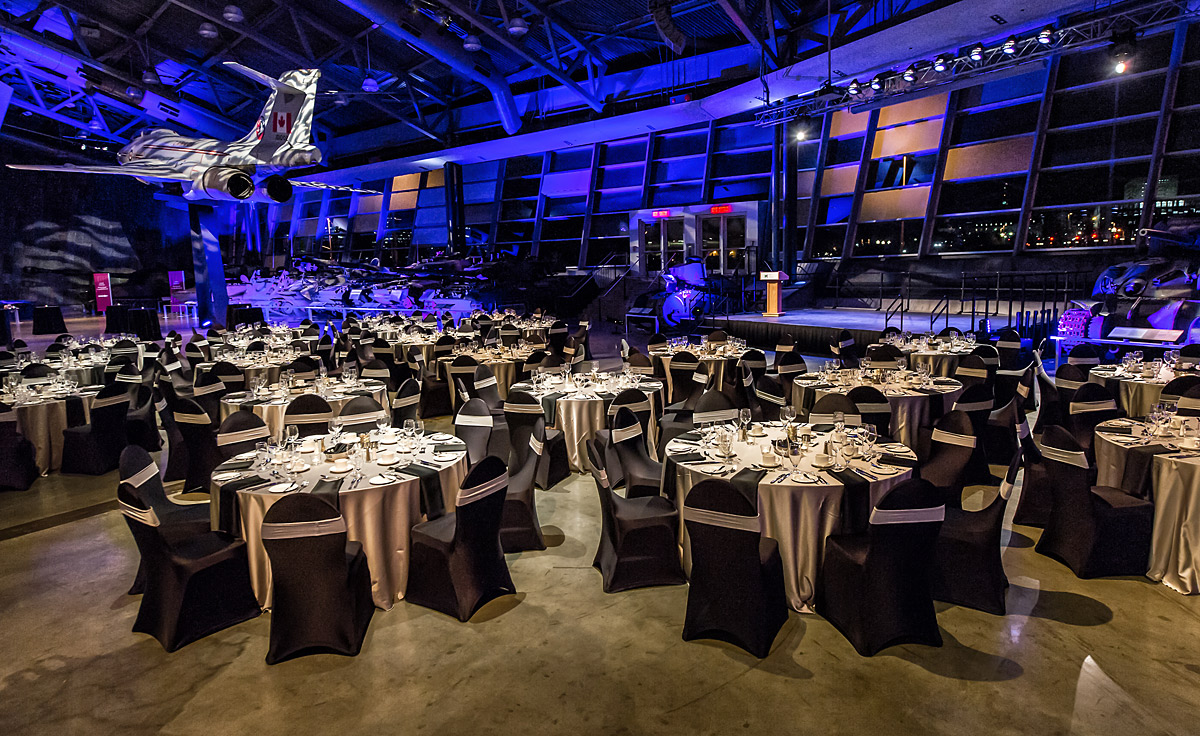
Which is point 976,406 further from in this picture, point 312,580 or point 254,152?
point 254,152

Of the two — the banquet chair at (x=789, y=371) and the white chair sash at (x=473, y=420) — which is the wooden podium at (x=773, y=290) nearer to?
the banquet chair at (x=789, y=371)

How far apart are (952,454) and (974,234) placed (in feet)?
40.5

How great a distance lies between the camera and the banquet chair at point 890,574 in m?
2.80

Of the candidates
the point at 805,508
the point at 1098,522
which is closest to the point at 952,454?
the point at 1098,522

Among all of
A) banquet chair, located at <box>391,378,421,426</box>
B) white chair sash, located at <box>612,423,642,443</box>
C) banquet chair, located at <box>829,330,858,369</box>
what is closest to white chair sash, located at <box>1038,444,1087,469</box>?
white chair sash, located at <box>612,423,642,443</box>

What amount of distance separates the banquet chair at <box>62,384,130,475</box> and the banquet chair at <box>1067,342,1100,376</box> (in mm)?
9471

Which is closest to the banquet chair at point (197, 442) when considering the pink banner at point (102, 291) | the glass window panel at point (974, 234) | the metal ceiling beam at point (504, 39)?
the metal ceiling beam at point (504, 39)

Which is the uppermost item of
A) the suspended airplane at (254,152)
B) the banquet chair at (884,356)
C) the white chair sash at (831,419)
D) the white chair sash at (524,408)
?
the suspended airplane at (254,152)

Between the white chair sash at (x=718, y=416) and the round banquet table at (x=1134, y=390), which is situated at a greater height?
the round banquet table at (x=1134, y=390)

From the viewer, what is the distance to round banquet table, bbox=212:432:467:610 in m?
3.33

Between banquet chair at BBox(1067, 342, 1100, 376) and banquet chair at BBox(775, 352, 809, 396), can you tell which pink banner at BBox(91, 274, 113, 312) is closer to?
banquet chair at BBox(775, 352, 809, 396)

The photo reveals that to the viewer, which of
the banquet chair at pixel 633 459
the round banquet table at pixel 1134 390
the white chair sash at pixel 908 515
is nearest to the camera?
the white chair sash at pixel 908 515

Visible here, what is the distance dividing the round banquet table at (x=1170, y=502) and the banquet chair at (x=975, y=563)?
92cm

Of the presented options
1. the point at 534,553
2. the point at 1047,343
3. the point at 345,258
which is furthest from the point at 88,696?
the point at 345,258
